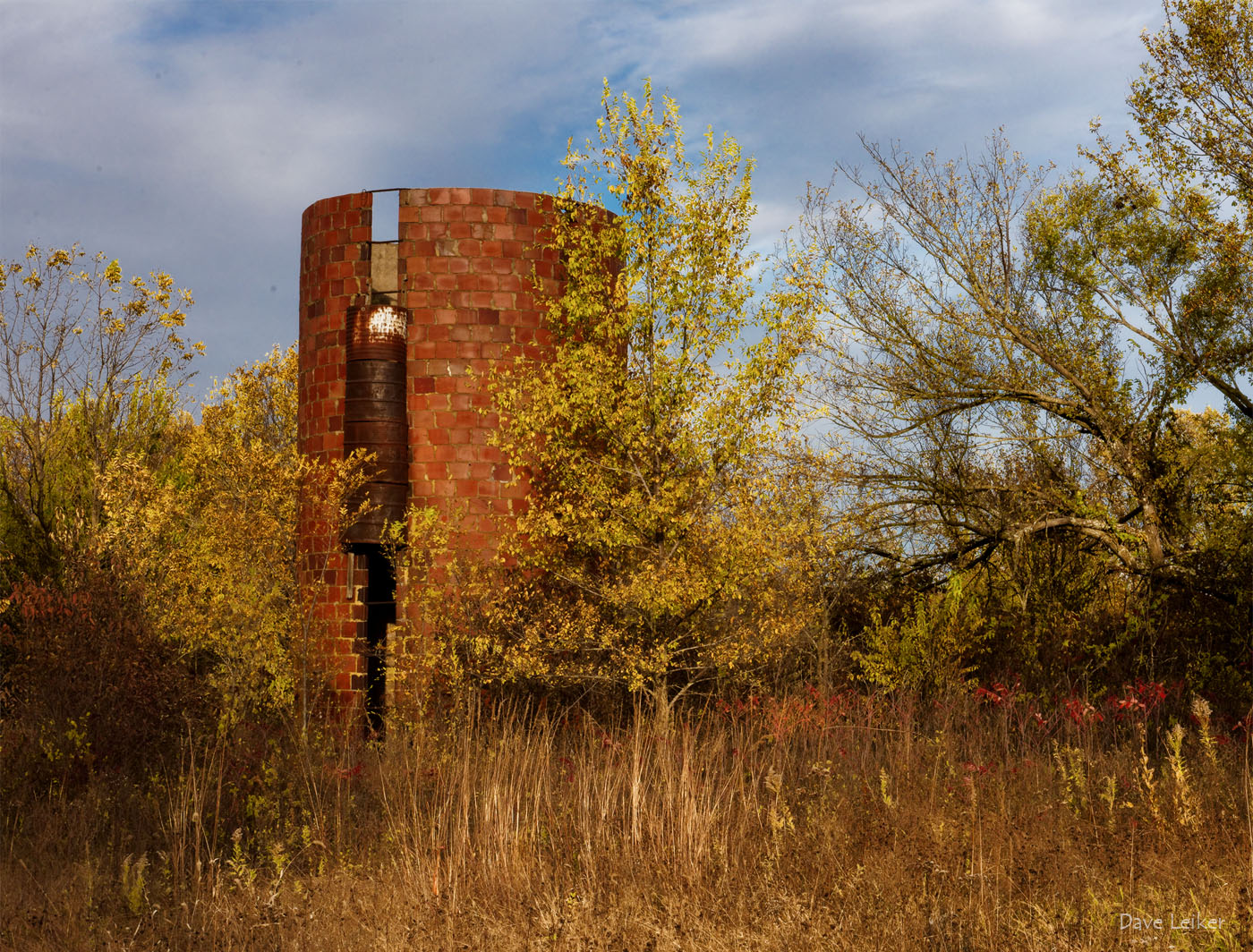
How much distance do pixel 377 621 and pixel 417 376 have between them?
3.02 metres

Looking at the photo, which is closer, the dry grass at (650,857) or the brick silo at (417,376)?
the dry grass at (650,857)

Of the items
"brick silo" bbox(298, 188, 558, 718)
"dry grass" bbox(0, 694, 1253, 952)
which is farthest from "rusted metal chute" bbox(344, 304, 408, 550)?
"dry grass" bbox(0, 694, 1253, 952)

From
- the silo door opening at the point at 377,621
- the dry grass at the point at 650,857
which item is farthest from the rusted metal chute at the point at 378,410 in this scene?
the dry grass at the point at 650,857

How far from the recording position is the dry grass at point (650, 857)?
5141 mm

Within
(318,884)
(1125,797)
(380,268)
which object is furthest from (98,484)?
(1125,797)

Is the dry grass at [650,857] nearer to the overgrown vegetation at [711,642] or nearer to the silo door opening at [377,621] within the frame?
the overgrown vegetation at [711,642]

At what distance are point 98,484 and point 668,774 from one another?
13.2m

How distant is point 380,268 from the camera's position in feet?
44.0

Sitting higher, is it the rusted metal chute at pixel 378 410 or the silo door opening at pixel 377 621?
the rusted metal chute at pixel 378 410

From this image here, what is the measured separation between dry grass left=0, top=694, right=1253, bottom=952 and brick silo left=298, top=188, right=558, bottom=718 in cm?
475

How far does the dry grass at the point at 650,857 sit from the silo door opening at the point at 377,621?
475 centimetres

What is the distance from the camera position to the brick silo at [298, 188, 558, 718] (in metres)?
12.8

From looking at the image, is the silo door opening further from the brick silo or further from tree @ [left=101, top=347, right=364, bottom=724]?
tree @ [left=101, top=347, right=364, bottom=724]

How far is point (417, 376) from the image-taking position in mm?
13008
